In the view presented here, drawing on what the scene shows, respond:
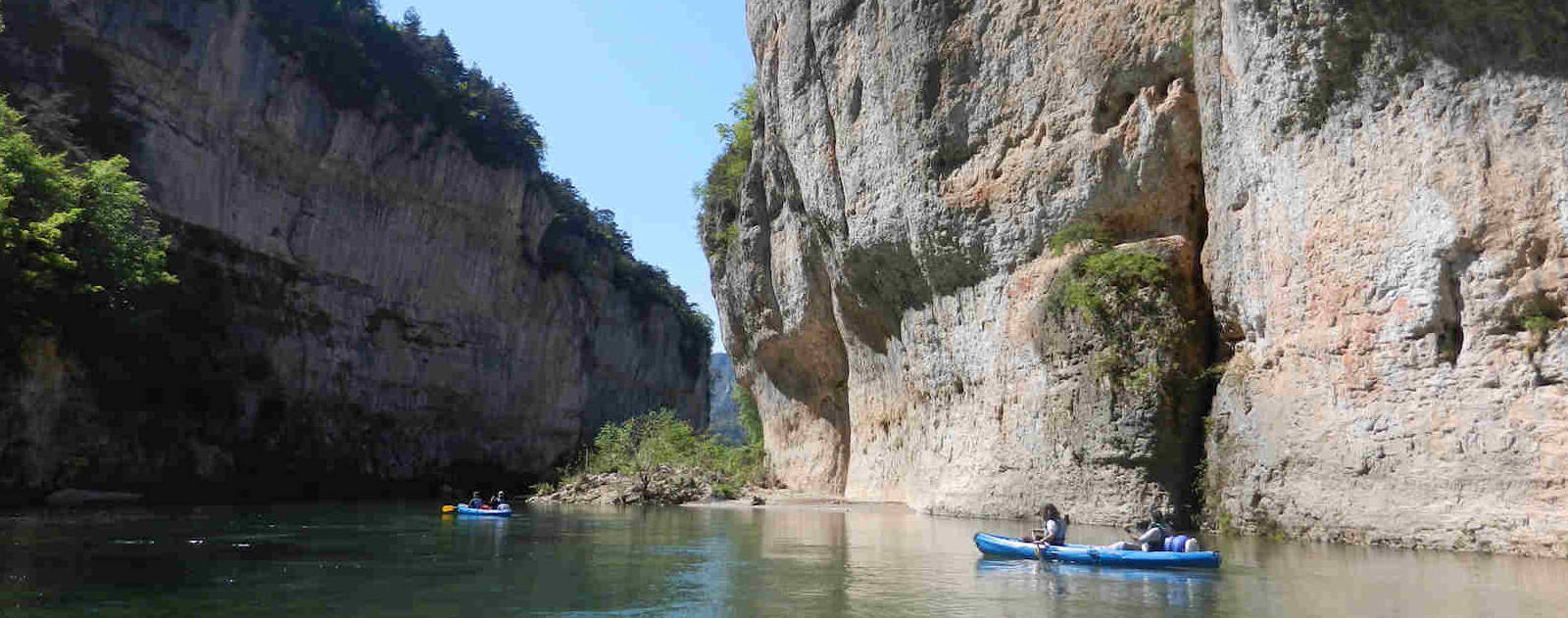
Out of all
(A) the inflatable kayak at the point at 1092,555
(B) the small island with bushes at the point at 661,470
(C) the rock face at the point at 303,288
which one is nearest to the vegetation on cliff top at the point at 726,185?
(B) the small island with bushes at the point at 661,470

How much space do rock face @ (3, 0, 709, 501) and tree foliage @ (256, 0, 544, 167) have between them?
94 cm

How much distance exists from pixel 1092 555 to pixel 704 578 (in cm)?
494

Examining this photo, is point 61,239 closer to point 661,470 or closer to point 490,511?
point 490,511

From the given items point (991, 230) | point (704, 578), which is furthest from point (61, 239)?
point (704, 578)

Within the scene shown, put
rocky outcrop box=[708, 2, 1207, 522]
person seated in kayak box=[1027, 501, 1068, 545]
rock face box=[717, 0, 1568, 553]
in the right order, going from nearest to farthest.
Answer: rock face box=[717, 0, 1568, 553], person seated in kayak box=[1027, 501, 1068, 545], rocky outcrop box=[708, 2, 1207, 522]

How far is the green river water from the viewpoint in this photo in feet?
34.9

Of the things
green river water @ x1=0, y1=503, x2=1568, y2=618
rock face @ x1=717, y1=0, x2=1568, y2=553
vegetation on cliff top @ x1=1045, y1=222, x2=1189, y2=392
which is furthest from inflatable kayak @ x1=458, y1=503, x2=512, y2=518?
vegetation on cliff top @ x1=1045, y1=222, x2=1189, y2=392

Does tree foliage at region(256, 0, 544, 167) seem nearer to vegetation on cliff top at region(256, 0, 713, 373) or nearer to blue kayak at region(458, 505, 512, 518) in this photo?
vegetation on cliff top at region(256, 0, 713, 373)

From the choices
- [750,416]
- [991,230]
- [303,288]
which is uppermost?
[303,288]

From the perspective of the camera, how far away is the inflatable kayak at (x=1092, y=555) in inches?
542

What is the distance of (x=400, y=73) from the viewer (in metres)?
56.2

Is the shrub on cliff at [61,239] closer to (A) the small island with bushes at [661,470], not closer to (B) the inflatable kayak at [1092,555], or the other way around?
(A) the small island with bushes at [661,470]

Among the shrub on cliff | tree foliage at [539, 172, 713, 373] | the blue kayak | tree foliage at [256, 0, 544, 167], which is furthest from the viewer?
tree foliage at [539, 172, 713, 373]

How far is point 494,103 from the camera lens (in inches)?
2474
